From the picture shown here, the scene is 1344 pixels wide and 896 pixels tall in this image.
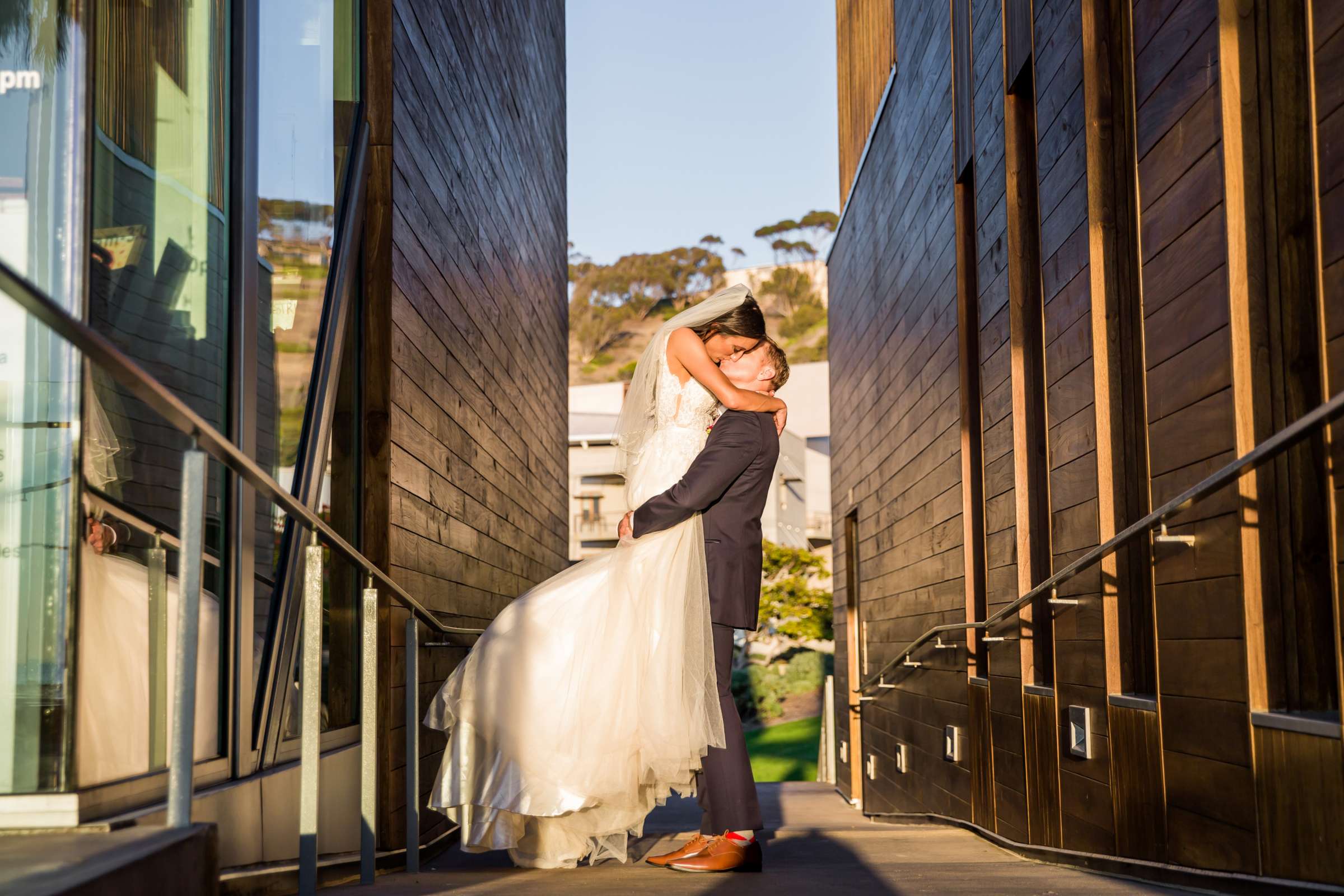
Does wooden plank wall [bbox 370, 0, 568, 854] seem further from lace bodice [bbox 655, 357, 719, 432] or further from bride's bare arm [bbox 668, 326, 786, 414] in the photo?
bride's bare arm [bbox 668, 326, 786, 414]

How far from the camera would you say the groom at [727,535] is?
325 centimetres

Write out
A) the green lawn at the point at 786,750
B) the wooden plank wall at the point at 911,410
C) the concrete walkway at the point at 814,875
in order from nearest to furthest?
the concrete walkway at the point at 814,875, the wooden plank wall at the point at 911,410, the green lawn at the point at 786,750

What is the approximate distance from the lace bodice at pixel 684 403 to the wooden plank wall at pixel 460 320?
96 centimetres

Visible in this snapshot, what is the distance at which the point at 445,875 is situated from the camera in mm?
3195

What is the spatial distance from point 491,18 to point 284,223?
141 inches

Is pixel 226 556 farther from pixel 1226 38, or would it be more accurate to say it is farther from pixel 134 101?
pixel 1226 38

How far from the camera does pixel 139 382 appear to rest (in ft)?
5.12

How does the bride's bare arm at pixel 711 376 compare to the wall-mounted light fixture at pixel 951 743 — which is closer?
the bride's bare arm at pixel 711 376

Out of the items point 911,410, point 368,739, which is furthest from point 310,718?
point 911,410

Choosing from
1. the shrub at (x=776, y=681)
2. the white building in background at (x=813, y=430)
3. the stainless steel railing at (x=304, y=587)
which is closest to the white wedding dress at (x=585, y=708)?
the stainless steel railing at (x=304, y=587)

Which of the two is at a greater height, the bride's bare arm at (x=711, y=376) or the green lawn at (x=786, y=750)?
the bride's bare arm at (x=711, y=376)

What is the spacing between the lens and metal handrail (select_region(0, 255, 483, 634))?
1.31 m

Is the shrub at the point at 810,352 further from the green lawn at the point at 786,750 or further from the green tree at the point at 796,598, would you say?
the green lawn at the point at 786,750

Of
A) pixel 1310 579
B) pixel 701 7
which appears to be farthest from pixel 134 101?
pixel 701 7
